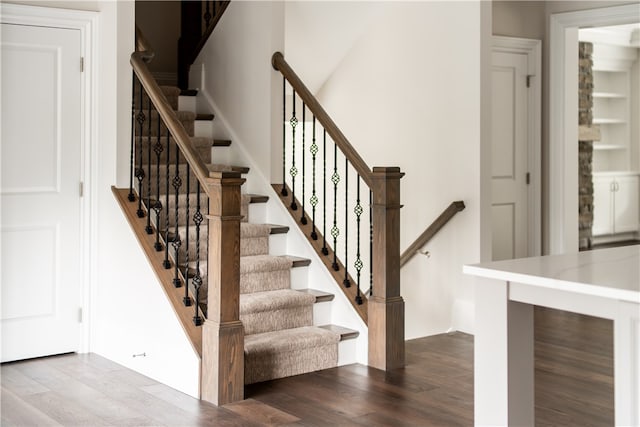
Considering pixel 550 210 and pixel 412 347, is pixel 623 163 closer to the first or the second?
pixel 550 210

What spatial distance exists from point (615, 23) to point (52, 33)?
4592 mm

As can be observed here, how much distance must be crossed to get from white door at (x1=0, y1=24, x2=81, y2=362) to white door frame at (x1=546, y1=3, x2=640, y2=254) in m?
4.19

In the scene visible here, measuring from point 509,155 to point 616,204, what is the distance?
414cm

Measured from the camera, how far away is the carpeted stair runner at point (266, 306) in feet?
15.3

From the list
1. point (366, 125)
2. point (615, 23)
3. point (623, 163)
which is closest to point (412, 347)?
point (366, 125)

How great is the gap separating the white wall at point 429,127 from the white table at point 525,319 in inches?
128

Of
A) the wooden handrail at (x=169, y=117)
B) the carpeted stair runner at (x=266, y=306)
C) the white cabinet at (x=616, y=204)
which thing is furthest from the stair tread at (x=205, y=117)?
the white cabinet at (x=616, y=204)

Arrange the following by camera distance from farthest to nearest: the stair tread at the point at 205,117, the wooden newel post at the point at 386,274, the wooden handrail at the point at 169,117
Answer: the stair tread at the point at 205,117 < the wooden newel post at the point at 386,274 < the wooden handrail at the point at 169,117

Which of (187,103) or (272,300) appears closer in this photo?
(272,300)

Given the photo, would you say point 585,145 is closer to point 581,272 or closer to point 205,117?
point 205,117

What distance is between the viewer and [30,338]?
5066 mm

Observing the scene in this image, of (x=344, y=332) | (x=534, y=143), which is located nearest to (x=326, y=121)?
(x=344, y=332)

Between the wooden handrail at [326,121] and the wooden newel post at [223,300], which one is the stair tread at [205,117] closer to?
the wooden handrail at [326,121]

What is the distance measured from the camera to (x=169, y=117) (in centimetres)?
469
